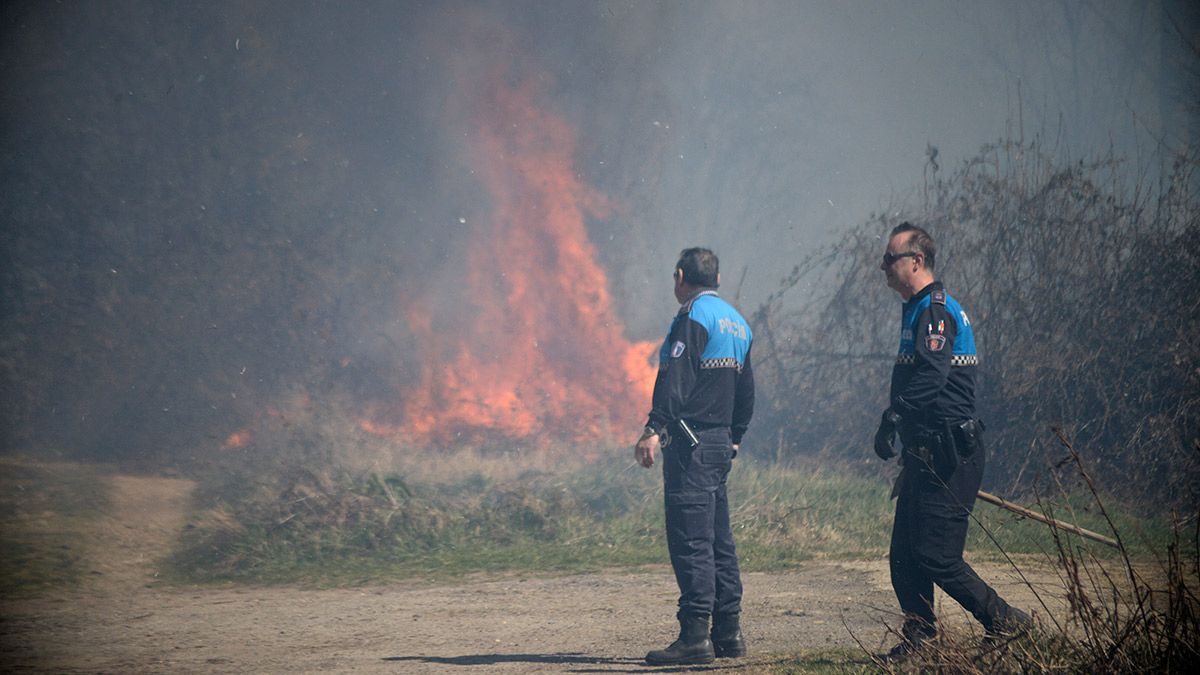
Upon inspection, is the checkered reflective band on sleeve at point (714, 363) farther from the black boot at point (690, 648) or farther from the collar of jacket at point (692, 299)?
the black boot at point (690, 648)

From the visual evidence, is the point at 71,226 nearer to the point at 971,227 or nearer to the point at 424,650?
the point at 424,650

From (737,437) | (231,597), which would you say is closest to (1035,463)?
(737,437)

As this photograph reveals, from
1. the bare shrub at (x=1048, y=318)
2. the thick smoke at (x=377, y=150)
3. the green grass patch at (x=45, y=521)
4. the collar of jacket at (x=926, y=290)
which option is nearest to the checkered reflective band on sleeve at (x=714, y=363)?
the collar of jacket at (x=926, y=290)

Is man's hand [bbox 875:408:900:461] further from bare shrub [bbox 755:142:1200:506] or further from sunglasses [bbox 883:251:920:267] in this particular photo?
bare shrub [bbox 755:142:1200:506]

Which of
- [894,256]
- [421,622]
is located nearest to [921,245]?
[894,256]

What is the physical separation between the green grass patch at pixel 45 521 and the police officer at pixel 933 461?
6.42 meters

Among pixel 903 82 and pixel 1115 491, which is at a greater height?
pixel 903 82

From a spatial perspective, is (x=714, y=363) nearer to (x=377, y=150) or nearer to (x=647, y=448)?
(x=647, y=448)

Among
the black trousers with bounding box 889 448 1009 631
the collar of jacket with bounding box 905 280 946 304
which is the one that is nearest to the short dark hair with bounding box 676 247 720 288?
the collar of jacket with bounding box 905 280 946 304

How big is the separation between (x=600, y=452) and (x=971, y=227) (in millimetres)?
5633

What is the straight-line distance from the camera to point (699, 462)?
5.06m

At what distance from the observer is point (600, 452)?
12938mm

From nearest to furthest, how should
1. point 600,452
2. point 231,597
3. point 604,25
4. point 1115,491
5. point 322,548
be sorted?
point 231,597
point 322,548
point 1115,491
point 600,452
point 604,25

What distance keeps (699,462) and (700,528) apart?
35cm
